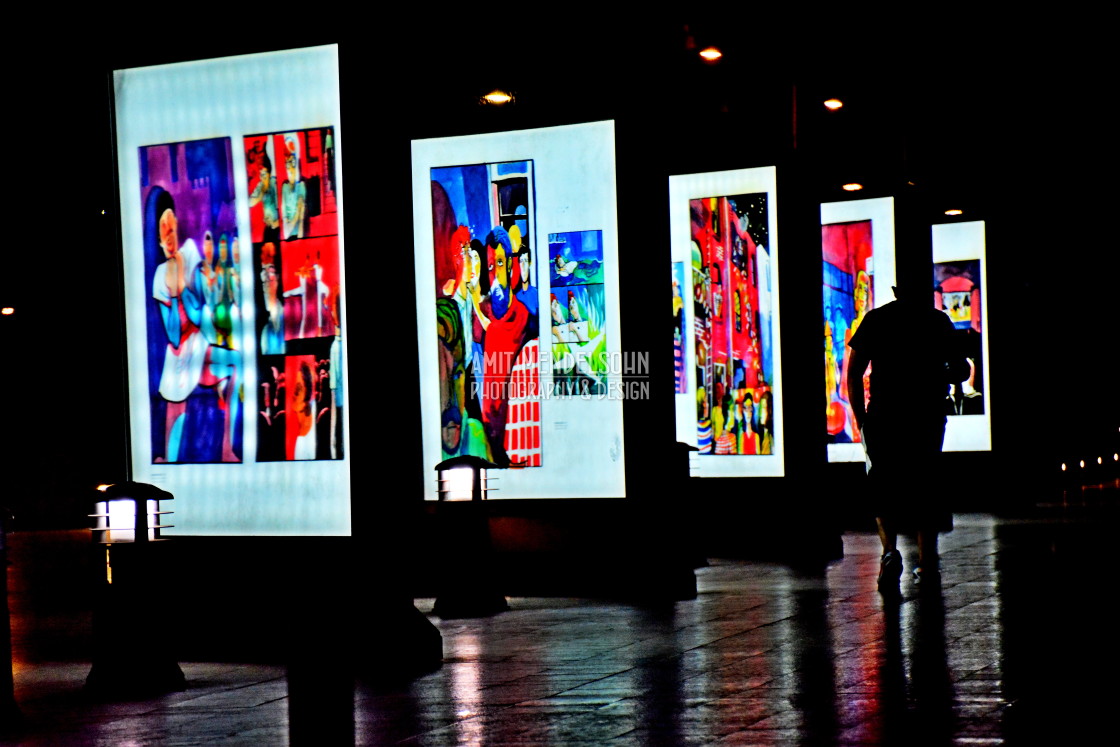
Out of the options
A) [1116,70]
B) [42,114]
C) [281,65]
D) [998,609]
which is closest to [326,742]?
[281,65]

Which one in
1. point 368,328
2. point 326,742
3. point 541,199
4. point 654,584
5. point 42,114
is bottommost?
point 654,584

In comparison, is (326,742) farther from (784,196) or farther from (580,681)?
(784,196)

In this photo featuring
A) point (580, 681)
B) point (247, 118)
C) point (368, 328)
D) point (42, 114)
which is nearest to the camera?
point (580, 681)

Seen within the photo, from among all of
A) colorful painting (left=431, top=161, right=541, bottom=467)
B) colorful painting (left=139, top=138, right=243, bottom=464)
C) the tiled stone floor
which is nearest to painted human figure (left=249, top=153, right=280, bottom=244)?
colorful painting (left=139, top=138, right=243, bottom=464)

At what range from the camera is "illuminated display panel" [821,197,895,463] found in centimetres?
1680

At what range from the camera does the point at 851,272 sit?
17.0 m

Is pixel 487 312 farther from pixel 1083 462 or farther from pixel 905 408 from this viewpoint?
pixel 1083 462

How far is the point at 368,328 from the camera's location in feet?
25.3

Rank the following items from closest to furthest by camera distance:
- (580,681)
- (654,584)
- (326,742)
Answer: (326,742) → (580,681) → (654,584)

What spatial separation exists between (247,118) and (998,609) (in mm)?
5169

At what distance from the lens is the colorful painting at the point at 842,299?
54.7 ft

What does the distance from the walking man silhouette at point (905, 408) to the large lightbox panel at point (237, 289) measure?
3.98 m

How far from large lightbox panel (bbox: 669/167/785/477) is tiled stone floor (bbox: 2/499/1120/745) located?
3915 mm

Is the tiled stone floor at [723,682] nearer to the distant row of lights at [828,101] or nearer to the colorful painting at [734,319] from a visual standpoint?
the colorful painting at [734,319]
